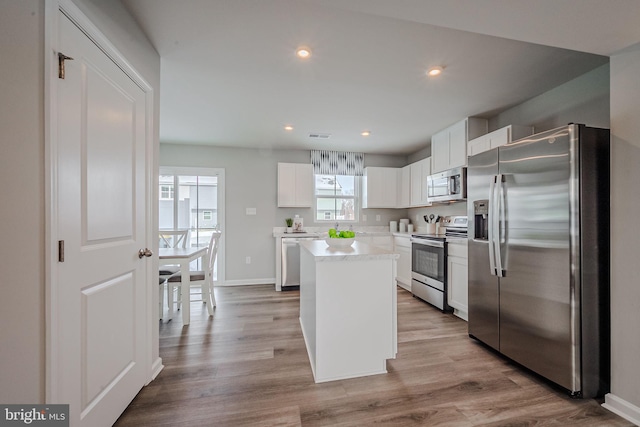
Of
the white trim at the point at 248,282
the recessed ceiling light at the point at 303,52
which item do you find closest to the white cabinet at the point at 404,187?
the white trim at the point at 248,282

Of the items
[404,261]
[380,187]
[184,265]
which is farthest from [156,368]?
[380,187]

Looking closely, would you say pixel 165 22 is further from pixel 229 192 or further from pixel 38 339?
pixel 229 192

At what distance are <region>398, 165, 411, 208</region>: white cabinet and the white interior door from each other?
166 inches

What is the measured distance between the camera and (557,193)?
170 cm

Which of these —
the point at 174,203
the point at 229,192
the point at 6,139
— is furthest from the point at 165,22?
Answer: the point at 174,203

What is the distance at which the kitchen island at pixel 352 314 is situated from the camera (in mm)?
1845

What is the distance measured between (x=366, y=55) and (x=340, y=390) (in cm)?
256

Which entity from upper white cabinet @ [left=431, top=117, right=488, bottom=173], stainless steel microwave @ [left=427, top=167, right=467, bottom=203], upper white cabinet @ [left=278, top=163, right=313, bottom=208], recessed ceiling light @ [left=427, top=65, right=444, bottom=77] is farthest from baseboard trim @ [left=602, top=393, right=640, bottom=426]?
upper white cabinet @ [left=278, top=163, right=313, bottom=208]

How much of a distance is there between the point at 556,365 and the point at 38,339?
114 inches

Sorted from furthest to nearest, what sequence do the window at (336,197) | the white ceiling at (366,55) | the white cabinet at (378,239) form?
the window at (336,197), the white cabinet at (378,239), the white ceiling at (366,55)

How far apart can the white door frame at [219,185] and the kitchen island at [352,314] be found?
3.18 metres

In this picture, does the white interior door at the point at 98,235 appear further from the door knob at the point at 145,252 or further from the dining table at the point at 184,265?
the dining table at the point at 184,265

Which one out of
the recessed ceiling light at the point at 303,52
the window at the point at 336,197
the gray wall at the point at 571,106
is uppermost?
the recessed ceiling light at the point at 303,52

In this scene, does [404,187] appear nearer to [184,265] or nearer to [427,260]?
[427,260]
